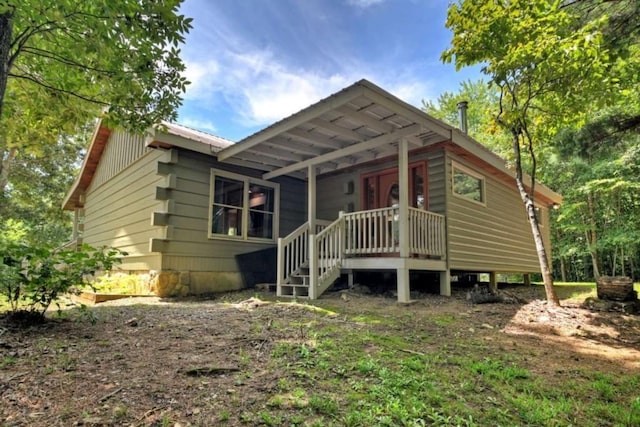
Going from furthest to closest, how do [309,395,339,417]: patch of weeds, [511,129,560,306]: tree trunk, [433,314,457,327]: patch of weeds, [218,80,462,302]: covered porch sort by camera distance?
1. [511,129,560,306]: tree trunk
2. [218,80,462,302]: covered porch
3. [433,314,457,327]: patch of weeds
4. [309,395,339,417]: patch of weeds

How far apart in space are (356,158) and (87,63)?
558 centimetres

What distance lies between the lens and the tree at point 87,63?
310cm

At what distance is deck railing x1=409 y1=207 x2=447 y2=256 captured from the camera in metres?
6.65

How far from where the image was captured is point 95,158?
12.2 m

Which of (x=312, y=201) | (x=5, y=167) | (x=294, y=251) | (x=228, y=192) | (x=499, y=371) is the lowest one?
(x=499, y=371)

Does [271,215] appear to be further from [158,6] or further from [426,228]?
[158,6]

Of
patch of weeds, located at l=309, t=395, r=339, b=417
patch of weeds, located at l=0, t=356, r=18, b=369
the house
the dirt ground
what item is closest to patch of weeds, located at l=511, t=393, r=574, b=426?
the dirt ground

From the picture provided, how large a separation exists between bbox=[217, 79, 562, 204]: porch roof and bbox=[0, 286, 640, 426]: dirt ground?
2.92 m

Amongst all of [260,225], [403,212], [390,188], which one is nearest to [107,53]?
[403,212]

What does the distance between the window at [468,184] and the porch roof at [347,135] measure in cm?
36

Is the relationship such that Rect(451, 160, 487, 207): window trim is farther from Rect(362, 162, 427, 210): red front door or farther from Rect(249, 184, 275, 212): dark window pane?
Rect(249, 184, 275, 212): dark window pane

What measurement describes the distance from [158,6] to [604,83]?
614 cm

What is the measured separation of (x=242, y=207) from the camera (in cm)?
867

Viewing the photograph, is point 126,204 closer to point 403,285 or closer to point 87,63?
point 87,63
